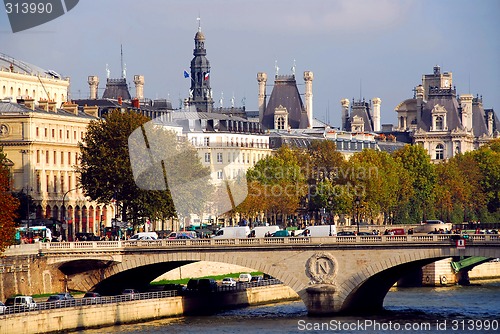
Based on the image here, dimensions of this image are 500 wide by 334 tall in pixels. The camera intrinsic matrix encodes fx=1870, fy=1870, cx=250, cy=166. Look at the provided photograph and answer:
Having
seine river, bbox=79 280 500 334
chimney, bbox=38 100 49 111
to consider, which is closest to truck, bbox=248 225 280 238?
seine river, bbox=79 280 500 334

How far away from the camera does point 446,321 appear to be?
340ft

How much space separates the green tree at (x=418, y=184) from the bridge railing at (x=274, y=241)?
6967 centimetres

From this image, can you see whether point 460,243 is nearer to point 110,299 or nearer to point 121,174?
point 110,299

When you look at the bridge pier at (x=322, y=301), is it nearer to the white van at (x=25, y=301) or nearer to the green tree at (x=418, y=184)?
the white van at (x=25, y=301)

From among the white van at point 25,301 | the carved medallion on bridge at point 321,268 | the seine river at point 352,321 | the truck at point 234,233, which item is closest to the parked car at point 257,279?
the truck at point 234,233

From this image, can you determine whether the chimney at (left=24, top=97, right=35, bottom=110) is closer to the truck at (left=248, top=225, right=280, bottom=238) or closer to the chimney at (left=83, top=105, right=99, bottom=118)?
the chimney at (left=83, top=105, right=99, bottom=118)

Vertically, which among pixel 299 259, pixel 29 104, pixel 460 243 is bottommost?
pixel 299 259

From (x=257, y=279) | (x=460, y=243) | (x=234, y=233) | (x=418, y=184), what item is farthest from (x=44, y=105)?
(x=460, y=243)

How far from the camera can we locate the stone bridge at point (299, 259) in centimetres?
10562

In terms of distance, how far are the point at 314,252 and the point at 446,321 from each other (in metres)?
9.03

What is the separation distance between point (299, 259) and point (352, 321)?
6410 mm

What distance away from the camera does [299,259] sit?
108 meters

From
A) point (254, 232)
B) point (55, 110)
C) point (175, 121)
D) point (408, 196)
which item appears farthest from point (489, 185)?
point (254, 232)

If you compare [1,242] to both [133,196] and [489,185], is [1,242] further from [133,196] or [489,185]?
[489,185]
